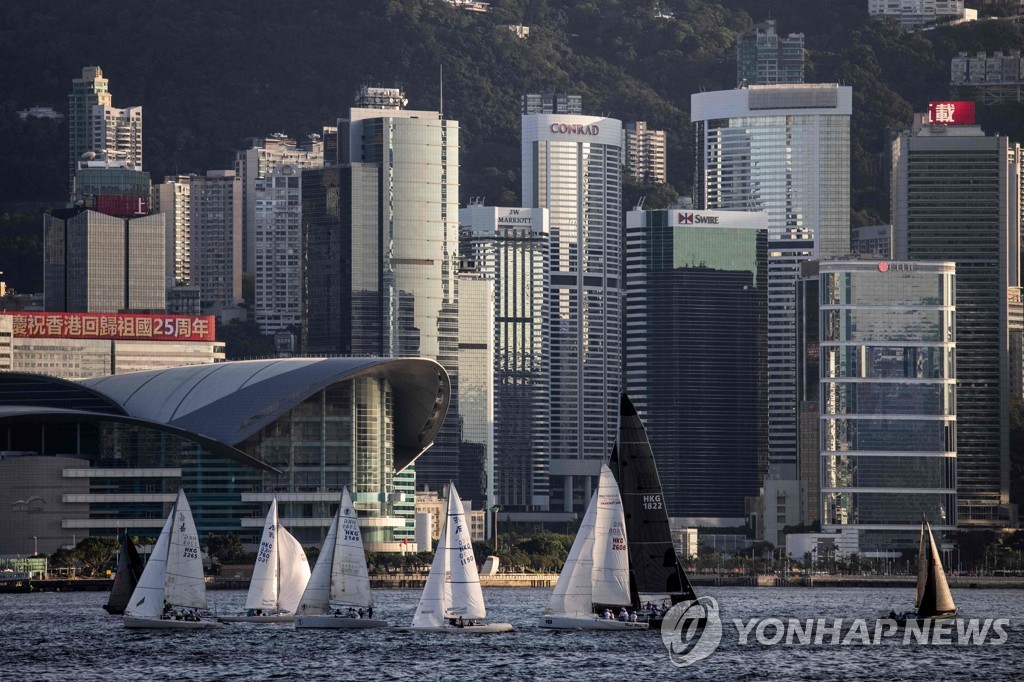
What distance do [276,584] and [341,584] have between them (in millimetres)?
11076

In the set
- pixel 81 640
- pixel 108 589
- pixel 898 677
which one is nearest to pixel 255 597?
pixel 81 640

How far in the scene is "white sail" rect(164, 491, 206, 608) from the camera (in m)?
113

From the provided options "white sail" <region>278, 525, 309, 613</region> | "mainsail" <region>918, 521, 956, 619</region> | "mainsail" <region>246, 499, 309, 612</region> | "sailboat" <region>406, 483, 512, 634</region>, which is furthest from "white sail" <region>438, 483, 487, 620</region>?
"mainsail" <region>918, 521, 956, 619</region>

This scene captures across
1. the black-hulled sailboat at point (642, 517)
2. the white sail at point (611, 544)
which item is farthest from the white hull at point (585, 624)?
the black-hulled sailboat at point (642, 517)

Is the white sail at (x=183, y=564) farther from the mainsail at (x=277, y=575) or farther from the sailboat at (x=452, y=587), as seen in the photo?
the sailboat at (x=452, y=587)

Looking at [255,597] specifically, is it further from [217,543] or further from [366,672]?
[217,543]

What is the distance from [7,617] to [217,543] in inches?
2405

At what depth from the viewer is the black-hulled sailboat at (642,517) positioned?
10262cm

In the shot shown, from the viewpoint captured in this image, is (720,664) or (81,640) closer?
(720,664)

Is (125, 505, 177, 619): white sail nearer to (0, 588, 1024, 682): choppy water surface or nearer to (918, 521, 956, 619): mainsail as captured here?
(0, 588, 1024, 682): choppy water surface

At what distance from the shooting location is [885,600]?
610 feet

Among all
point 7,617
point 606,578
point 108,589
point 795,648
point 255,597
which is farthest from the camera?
point 108,589

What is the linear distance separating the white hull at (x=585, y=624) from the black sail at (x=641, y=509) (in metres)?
1.55

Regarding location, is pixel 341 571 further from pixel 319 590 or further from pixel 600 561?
pixel 600 561
